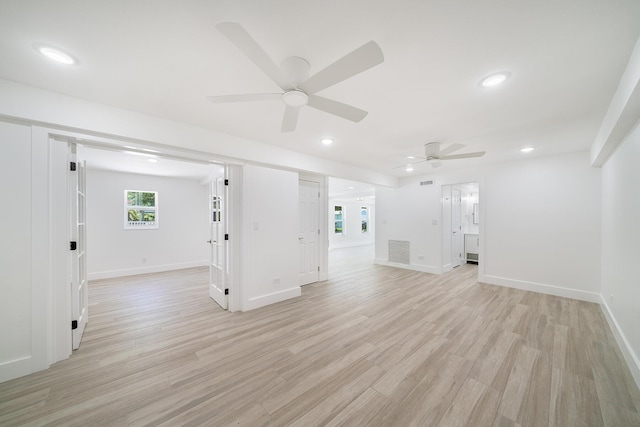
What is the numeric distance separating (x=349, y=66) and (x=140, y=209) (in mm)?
6579

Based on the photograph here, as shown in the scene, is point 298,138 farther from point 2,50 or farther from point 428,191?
point 428,191

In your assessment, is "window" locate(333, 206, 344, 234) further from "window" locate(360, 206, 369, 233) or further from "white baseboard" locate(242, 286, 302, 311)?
"white baseboard" locate(242, 286, 302, 311)

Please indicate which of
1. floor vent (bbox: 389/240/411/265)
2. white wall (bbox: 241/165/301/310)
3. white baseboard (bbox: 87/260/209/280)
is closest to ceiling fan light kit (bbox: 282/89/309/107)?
white wall (bbox: 241/165/301/310)

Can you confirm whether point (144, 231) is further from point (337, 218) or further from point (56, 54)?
point (337, 218)

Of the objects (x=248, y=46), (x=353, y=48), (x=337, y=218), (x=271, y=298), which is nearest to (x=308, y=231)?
(x=271, y=298)

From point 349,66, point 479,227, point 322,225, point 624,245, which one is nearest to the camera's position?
point 349,66

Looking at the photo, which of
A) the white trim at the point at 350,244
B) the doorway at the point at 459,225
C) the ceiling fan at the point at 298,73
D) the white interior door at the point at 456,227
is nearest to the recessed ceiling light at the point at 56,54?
the ceiling fan at the point at 298,73

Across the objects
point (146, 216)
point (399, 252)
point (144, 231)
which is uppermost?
point (146, 216)

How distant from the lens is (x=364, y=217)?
12.6m

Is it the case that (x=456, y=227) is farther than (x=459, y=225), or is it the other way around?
(x=459, y=225)

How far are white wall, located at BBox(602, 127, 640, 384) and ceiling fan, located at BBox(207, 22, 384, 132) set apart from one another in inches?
106

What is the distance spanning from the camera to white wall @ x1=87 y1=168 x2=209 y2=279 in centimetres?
520

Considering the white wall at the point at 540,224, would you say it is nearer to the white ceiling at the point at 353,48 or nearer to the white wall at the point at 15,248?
the white ceiling at the point at 353,48

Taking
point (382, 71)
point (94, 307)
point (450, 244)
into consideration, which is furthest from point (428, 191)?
point (94, 307)
